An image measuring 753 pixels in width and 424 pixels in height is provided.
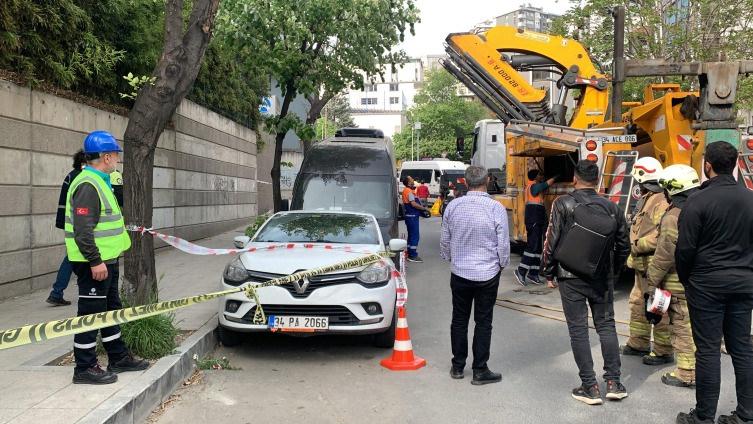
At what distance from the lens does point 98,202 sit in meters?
4.54

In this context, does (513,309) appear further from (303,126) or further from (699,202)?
(303,126)

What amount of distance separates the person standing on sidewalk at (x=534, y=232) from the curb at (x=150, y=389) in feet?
18.7

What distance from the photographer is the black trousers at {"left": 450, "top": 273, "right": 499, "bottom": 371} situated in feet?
17.1

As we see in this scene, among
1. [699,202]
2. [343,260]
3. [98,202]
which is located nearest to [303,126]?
[343,260]

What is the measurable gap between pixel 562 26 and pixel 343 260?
18.5 meters

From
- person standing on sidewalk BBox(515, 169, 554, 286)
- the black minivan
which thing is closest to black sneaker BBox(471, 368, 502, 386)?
the black minivan

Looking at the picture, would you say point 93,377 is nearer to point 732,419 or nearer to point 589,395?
point 589,395

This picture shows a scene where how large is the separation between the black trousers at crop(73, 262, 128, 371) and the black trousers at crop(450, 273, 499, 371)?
272cm

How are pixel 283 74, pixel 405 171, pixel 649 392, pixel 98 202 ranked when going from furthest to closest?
pixel 405 171
pixel 283 74
pixel 649 392
pixel 98 202

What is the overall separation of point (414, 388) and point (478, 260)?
1.19 meters

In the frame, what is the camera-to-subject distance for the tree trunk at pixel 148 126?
19.0 feet

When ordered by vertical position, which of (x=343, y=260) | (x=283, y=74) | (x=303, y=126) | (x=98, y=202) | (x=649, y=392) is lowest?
(x=649, y=392)

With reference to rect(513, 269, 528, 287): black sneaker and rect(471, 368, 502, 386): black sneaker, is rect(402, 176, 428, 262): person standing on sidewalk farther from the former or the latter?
rect(471, 368, 502, 386): black sneaker

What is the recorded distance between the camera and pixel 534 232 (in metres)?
9.81
